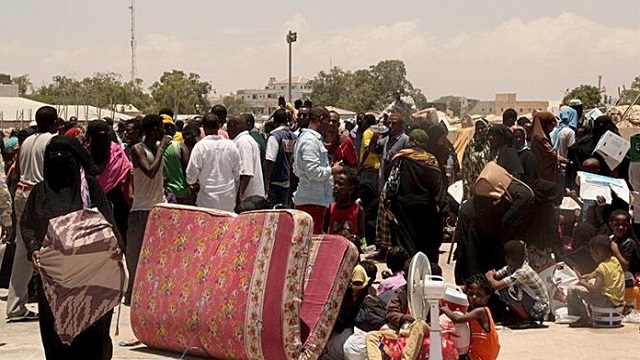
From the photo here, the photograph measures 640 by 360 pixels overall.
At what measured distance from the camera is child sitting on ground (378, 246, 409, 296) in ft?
25.5

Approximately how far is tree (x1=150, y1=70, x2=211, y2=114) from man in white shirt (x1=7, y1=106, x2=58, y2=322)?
8765 centimetres

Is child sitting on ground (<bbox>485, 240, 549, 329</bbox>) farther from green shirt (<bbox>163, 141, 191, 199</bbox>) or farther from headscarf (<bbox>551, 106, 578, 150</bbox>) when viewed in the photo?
headscarf (<bbox>551, 106, 578, 150</bbox>)

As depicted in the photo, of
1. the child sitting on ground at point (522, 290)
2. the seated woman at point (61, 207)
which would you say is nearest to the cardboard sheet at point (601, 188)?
the child sitting on ground at point (522, 290)

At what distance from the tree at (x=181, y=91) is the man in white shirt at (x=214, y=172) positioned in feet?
287

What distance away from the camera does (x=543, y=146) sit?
1138 centimetres

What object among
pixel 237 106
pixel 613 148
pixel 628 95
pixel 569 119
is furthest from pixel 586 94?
pixel 237 106

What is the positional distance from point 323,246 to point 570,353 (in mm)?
2047

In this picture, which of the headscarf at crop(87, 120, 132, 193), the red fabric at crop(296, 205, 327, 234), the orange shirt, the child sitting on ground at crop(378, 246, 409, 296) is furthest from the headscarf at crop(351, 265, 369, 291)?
the headscarf at crop(87, 120, 132, 193)

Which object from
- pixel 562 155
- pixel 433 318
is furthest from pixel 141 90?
pixel 433 318

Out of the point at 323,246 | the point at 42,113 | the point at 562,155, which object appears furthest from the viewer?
the point at 562,155

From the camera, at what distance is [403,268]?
7.94m

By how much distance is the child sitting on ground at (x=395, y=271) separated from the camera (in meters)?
7.77

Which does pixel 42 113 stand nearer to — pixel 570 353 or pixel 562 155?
pixel 570 353

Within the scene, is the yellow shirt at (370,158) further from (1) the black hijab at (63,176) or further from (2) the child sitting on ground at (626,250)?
(1) the black hijab at (63,176)
